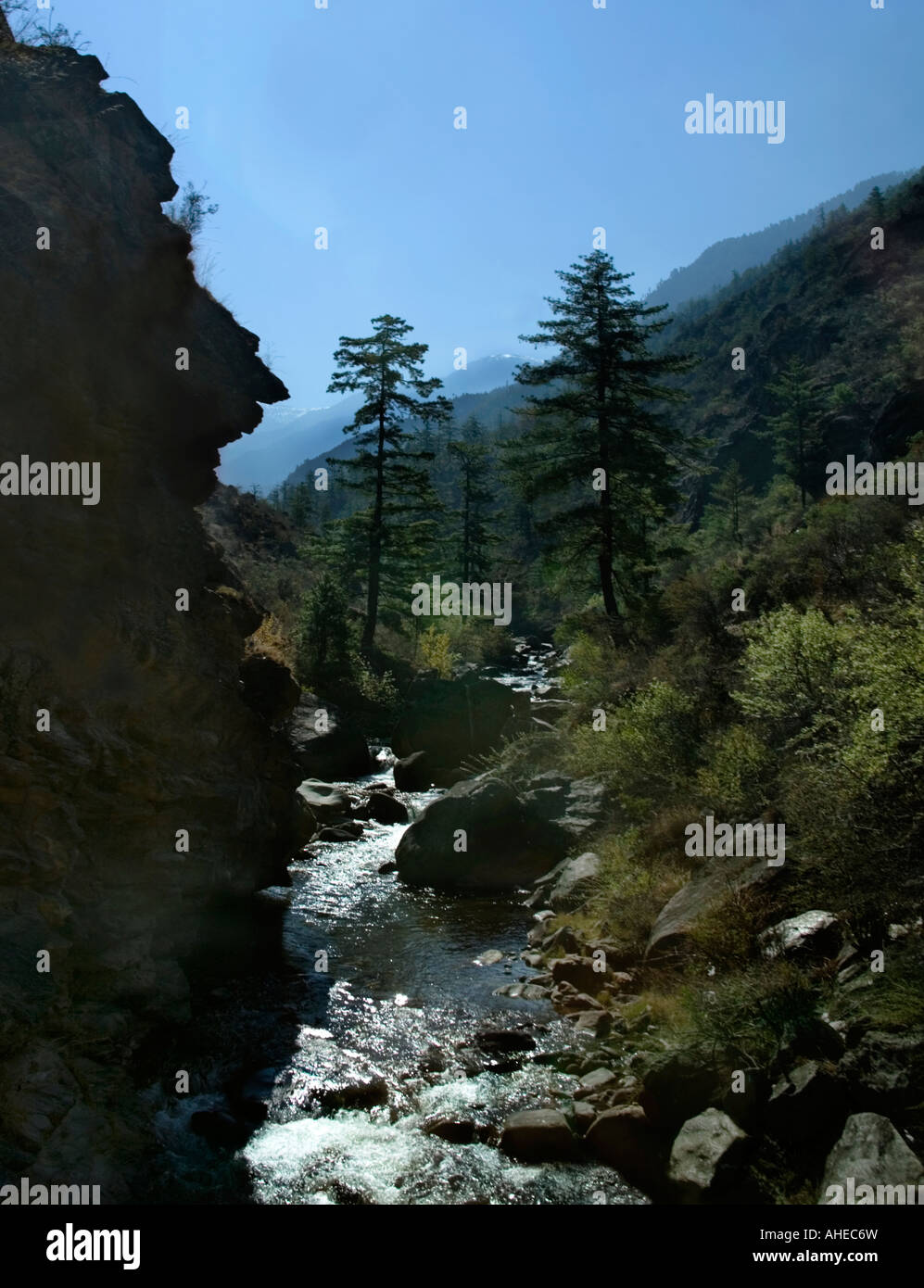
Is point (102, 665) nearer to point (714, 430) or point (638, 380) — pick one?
point (638, 380)

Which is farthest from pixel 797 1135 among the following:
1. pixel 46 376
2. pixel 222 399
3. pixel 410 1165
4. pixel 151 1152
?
pixel 222 399

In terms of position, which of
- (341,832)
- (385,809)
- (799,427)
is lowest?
(341,832)

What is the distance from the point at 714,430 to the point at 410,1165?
102209mm

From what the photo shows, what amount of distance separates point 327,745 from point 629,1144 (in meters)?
17.9

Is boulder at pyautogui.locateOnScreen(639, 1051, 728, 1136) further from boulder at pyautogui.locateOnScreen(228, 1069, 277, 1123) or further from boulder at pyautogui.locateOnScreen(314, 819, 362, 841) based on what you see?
boulder at pyautogui.locateOnScreen(314, 819, 362, 841)

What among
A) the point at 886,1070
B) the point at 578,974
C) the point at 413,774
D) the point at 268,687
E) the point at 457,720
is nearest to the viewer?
the point at 886,1070

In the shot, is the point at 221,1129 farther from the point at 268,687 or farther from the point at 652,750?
the point at 652,750

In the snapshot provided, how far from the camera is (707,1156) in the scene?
21.9ft

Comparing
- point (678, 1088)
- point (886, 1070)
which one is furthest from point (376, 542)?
point (886, 1070)

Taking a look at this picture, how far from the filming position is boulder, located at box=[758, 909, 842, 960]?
8.48m

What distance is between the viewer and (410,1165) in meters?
7.57

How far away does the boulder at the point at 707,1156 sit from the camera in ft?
21.4

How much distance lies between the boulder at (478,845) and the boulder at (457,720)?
8.08 meters

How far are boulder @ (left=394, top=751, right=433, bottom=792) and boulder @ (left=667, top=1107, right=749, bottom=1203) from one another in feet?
56.9
